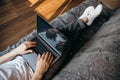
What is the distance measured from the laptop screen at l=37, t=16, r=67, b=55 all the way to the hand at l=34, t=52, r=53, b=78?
0.08 m

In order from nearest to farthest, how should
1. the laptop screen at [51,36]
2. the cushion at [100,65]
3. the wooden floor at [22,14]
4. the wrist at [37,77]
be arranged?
the cushion at [100,65] < the wrist at [37,77] < the laptop screen at [51,36] < the wooden floor at [22,14]

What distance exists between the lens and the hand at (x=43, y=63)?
102 centimetres

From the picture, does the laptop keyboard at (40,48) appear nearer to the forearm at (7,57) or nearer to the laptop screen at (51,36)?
the laptop screen at (51,36)

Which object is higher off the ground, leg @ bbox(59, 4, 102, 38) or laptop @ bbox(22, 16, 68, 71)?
laptop @ bbox(22, 16, 68, 71)

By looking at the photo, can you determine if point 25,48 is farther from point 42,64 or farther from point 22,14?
point 22,14

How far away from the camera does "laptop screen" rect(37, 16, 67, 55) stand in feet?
3.64

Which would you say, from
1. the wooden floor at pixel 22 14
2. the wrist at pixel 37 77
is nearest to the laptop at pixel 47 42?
the wrist at pixel 37 77

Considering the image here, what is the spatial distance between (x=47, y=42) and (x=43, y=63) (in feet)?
0.74

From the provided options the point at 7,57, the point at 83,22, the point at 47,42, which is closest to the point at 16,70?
the point at 7,57

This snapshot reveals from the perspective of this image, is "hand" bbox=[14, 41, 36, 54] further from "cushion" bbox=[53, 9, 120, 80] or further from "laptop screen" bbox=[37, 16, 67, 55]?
"cushion" bbox=[53, 9, 120, 80]

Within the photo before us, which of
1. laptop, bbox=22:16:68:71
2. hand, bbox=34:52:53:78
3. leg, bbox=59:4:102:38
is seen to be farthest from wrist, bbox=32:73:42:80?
leg, bbox=59:4:102:38

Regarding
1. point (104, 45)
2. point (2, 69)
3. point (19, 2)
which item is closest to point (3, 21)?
point (19, 2)

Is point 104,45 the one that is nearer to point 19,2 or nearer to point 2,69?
point 2,69

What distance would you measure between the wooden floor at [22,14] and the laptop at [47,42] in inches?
24.9
